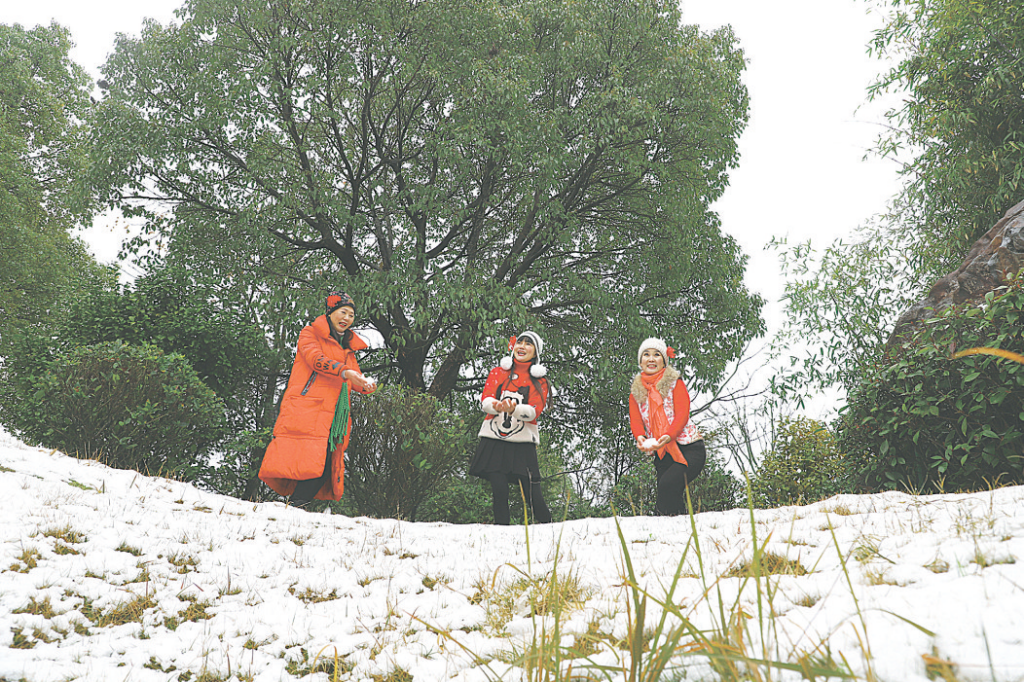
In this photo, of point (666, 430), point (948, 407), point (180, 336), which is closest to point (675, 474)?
point (666, 430)

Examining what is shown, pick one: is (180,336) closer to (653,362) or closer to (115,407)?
(115,407)

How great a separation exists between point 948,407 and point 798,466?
3.64m

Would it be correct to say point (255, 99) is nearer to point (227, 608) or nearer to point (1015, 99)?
point (227, 608)

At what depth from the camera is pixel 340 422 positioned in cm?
573

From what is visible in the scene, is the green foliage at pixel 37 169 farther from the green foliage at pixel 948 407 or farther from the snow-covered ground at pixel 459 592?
the green foliage at pixel 948 407

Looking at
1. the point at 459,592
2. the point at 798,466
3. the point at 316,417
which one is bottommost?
the point at 459,592

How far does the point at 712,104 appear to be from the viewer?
9.68 m

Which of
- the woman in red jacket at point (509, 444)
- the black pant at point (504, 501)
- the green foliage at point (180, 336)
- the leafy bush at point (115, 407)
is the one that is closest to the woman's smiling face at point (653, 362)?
the woman in red jacket at point (509, 444)

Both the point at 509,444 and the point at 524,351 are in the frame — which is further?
the point at 524,351

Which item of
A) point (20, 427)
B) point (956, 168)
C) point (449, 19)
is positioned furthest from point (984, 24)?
point (20, 427)

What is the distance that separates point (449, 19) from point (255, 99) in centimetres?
309

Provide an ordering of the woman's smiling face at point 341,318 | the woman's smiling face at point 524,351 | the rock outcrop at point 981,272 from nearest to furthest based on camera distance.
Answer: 1. the rock outcrop at point 981,272
2. the woman's smiling face at point 341,318
3. the woman's smiling face at point 524,351

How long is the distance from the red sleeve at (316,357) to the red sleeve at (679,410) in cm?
286

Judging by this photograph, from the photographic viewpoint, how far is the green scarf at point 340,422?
5.66 m
